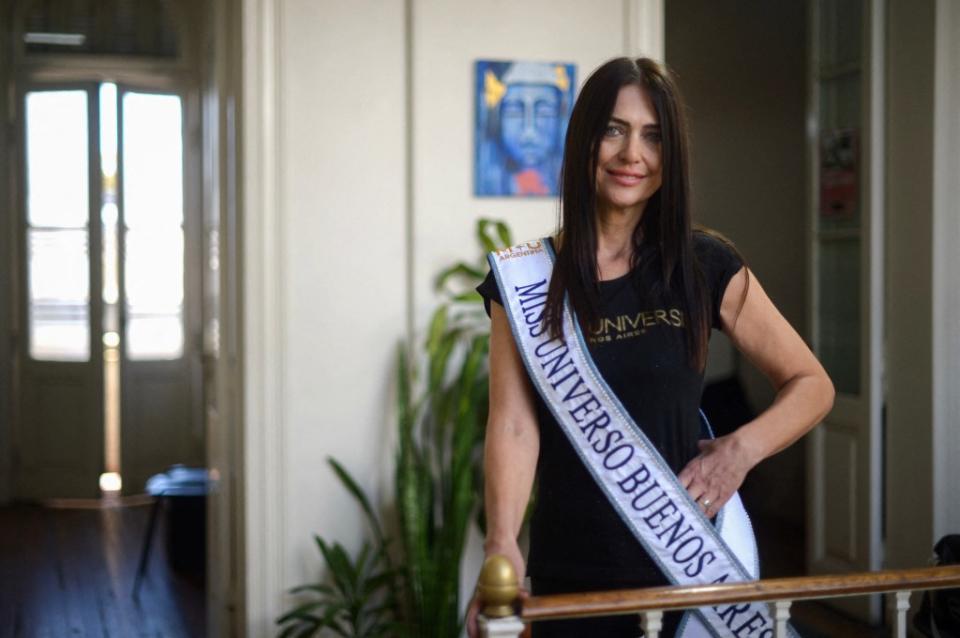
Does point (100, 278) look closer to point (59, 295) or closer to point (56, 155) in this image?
point (59, 295)

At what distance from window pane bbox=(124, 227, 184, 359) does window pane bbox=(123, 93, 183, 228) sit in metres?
0.10

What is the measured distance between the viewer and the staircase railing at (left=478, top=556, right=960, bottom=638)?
1.21m

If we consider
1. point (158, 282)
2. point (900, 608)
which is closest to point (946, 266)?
point (900, 608)

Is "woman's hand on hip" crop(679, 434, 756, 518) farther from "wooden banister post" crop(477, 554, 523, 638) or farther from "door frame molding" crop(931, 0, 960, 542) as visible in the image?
"door frame molding" crop(931, 0, 960, 542)

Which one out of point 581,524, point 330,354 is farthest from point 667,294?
point 330,354

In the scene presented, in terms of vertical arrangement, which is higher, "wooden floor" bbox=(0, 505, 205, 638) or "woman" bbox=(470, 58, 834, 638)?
"woman" bbox=(470, 58, 834, 638)

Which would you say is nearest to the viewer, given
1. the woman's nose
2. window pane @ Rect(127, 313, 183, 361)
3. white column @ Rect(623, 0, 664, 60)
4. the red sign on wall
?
the woman's nose

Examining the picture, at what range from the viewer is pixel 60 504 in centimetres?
675

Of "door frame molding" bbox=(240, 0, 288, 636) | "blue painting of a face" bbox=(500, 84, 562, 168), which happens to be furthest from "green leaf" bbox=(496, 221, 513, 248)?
"door frame molding" bbox=(240, 0, 288, 636)

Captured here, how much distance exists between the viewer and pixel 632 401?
142 cm

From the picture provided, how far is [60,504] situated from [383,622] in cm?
394

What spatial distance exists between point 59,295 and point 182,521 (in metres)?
2.08

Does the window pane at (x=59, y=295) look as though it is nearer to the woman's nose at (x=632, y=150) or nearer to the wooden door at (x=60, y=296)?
the wooden door at (x=60, y=296)

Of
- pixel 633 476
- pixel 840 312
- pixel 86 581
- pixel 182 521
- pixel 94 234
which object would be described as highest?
pixel 94 234
